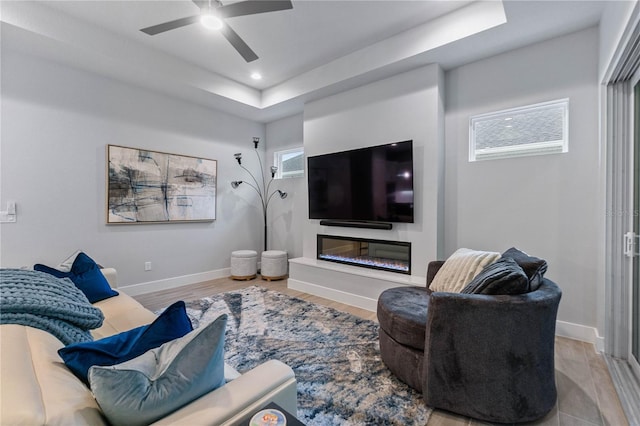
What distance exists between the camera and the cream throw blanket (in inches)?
86.0

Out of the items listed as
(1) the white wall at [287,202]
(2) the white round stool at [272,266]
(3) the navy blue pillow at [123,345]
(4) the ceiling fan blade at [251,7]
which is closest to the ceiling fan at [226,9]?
(4) the ceiling fan blade at [251,7]

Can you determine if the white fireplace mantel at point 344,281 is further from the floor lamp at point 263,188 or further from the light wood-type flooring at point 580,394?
the floor lamp at point 263,188

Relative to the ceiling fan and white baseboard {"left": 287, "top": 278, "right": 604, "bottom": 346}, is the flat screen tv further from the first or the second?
the ceiling fan

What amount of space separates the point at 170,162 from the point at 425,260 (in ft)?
12.1

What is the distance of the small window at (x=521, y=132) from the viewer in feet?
9.06

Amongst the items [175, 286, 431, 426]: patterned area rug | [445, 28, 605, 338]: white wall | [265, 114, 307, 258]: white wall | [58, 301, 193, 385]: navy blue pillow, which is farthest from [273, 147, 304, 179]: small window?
[58, 301, 193, 385]: navy blue pillow

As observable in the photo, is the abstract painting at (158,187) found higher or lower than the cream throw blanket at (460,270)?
higher

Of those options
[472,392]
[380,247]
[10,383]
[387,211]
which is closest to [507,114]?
[387,211]

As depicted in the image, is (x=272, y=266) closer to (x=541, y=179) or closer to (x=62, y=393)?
(x=541, y=179)

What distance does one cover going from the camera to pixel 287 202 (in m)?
5.19

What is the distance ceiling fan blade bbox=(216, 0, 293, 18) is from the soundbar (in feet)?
7.93

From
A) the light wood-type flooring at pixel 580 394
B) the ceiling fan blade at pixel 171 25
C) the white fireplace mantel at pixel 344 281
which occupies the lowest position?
the light wood-type flooring at pixel 580 394

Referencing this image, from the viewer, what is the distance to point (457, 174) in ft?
10.8

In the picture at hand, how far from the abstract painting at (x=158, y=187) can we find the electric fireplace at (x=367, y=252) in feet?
6.49
